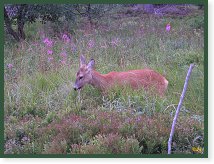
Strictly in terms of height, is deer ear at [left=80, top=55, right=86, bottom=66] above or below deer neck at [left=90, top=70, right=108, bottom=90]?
above

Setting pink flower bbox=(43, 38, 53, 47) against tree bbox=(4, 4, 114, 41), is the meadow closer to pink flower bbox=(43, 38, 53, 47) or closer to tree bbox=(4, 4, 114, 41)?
pink flower bbox=(43, 38, 53, 47)

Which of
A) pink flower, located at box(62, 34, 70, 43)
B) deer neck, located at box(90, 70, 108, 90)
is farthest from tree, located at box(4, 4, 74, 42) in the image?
deer neck, located at box(90, 70, 108, 90)

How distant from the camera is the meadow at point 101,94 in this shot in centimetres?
543

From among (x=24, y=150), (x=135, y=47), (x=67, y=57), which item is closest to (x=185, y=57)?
(x=135, y=47)

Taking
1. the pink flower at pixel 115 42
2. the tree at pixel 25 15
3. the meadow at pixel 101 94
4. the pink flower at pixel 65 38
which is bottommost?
the meadow at pixel 101 94

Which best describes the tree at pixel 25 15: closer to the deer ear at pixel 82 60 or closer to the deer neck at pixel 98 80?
the deer ear at pixel 82 60

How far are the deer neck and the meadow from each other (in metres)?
0.14

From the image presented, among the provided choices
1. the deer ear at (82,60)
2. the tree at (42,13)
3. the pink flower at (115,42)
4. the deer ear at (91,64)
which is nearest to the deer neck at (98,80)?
the deer ear at (91,64)

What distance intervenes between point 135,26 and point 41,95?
226cm

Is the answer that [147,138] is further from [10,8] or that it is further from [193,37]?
[10,8]

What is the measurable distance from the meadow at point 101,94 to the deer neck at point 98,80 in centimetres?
14

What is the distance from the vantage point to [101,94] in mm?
6695

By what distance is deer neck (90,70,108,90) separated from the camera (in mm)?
6940

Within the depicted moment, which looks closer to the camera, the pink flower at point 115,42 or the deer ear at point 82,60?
the deer ear at point 82,60
